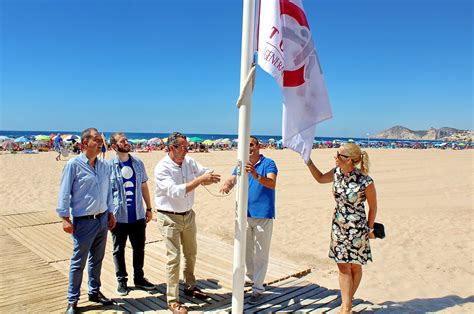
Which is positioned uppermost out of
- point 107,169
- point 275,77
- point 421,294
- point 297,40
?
point 297,40

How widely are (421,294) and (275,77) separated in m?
3.70

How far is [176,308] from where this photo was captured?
12.1 ft

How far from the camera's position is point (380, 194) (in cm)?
1292

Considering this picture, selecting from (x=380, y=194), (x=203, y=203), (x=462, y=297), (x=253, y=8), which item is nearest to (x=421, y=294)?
(x=462, y=297)

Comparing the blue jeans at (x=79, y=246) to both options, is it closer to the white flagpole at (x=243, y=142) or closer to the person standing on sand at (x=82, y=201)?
the person standing on sand at (x=82, y=201)

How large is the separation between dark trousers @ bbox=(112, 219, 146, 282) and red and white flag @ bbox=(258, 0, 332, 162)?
2.18m

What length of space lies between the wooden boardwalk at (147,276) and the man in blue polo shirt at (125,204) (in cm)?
37

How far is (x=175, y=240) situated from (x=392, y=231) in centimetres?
596

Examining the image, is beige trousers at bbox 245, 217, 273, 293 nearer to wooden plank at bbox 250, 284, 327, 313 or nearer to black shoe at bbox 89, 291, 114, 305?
wooden plank at bbox 250, 284, 327, 313

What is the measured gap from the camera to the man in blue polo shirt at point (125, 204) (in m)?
4.29

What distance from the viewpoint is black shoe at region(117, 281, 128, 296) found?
4273 millimetres

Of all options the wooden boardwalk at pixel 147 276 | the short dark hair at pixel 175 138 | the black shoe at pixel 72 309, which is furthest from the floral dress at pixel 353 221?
the black shoe at pixel 72 309

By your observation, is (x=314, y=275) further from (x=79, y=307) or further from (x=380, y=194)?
(x=380, y=194)

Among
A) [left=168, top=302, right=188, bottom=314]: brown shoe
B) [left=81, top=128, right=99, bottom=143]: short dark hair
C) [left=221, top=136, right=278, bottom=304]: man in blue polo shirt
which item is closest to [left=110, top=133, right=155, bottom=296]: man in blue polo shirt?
[left=81, top=128, right=99, bottom=143]: short dark hair
